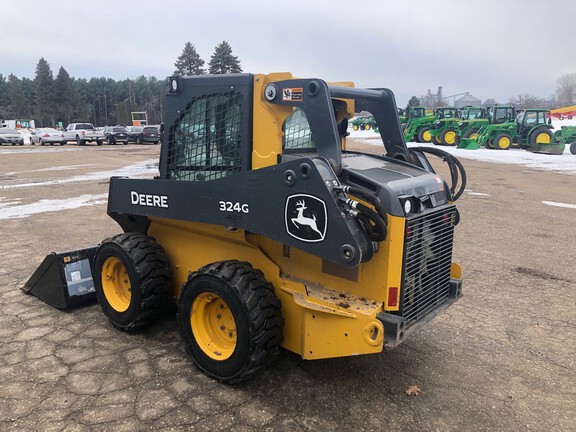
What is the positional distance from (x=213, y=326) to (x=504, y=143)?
26.4 m

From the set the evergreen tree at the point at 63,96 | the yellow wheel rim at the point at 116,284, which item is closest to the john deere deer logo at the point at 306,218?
the yellow wheel rim at the point at 116,284

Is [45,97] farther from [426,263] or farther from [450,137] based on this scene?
[426,263]

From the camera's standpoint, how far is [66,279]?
446 centimetres

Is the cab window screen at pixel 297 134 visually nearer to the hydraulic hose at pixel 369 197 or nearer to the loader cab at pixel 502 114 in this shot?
the hydraulic hose at pixel 369 197

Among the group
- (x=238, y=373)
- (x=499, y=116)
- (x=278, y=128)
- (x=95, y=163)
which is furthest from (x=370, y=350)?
(x=499, y=116)

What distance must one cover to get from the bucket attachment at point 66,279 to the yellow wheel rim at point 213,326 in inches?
69.4

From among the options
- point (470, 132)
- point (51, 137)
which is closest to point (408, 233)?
point (470, 132)

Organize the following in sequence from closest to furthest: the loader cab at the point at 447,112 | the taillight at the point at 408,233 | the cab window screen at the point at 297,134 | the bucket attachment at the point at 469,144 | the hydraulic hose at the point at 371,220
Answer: the hydraulic hose at the point at 371,220 → the taillight at the point at 408,233 → the cab window screen at the point at 297,134 → the bucket attachment at the point at 469,144 → the loader cab at the point at 447,112

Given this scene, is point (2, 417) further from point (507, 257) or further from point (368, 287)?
point (507, 257)

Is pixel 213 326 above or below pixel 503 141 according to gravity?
below

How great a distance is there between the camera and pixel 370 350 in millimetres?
2770

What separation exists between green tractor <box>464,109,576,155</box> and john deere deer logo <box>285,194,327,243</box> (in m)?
25.9

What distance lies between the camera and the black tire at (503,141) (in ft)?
85.3

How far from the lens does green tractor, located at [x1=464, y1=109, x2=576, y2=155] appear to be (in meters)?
24.5
